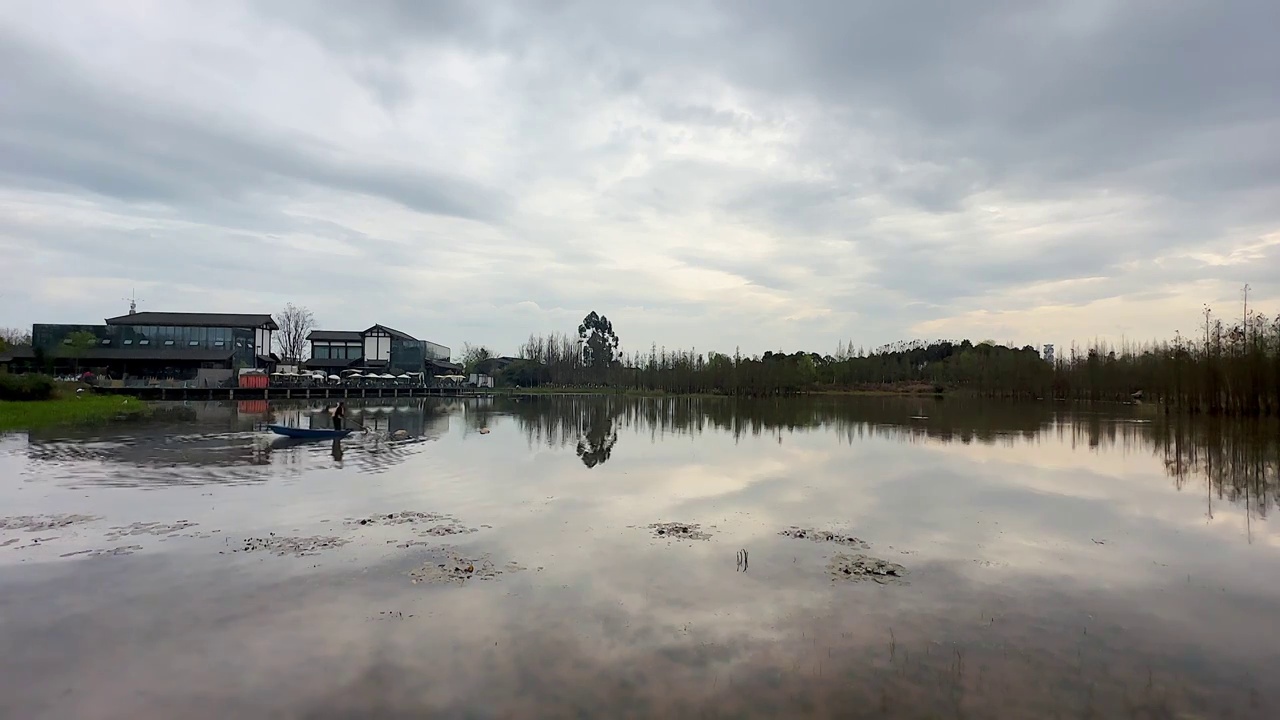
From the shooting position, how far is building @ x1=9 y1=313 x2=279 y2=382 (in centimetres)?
6378

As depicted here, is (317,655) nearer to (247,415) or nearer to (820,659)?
(820,659)

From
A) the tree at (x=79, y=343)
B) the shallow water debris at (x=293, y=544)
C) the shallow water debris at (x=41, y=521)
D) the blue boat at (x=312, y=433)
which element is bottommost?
the shallow water debris at (x=293, y=544)

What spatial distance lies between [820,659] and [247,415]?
38.6 m

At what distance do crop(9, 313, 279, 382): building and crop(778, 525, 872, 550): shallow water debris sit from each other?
68311mm

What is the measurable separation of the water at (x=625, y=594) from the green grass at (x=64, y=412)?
12.6 meters

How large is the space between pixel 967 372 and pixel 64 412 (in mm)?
80486

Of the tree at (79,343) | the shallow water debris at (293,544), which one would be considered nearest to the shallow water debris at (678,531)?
the shallow water debris at (293,544)

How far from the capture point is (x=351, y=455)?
69.6 ft

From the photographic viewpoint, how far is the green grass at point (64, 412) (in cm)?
2838

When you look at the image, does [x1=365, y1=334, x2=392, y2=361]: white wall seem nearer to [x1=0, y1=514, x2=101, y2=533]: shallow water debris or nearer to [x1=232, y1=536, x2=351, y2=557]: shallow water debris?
[x1=0, y1=514, x2=101, y2=533]: shallow water debris

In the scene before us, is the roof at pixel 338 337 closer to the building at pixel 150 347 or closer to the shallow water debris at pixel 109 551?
the building at pixel 150 347

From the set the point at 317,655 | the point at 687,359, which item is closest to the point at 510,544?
the point at 317,655

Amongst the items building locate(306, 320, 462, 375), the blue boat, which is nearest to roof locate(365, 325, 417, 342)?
building locate(306, 320, 462, 375)

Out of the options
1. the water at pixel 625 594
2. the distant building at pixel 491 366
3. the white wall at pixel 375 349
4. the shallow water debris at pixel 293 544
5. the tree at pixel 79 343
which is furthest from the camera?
the distant building at pixel 491 366
